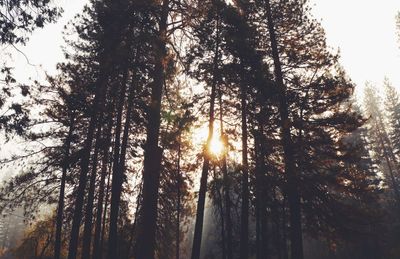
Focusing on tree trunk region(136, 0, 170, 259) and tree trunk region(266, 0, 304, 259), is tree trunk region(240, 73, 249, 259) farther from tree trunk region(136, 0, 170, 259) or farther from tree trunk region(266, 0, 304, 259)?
tree trunk region(136, 0, 170, 259)

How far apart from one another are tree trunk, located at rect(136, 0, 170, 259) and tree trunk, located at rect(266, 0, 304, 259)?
4.81 m

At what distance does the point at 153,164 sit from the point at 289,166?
17.3 ft

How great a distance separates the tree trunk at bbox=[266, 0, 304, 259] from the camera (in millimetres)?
10664

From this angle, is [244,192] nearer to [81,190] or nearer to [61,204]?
[81,190]

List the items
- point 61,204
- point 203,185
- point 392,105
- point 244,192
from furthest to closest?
point 392,105, point 61,204, point 244,192, point 203,185

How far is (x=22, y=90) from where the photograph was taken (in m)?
8.67

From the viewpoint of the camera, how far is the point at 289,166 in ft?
37.7

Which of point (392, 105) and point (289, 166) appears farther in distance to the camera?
point (392, 105)

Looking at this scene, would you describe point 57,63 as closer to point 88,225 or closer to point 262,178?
point 88,225

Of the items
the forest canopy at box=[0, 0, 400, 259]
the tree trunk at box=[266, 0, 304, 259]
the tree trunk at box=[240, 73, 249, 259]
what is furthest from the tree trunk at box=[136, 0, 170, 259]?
the tree trunk at box=[266, 0, 304, 259]

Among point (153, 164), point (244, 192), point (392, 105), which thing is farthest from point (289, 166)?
point (392, 105)

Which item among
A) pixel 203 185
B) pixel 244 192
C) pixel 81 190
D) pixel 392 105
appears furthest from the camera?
pixel 392 105

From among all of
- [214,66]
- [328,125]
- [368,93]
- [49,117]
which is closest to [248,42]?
[214,66]

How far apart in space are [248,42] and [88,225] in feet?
35.5
